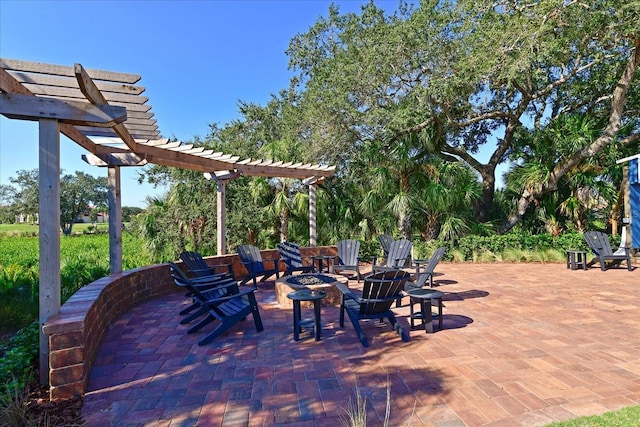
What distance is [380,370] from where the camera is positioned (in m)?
3.12

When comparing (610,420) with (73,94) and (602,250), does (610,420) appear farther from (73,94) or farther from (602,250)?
(602,250)

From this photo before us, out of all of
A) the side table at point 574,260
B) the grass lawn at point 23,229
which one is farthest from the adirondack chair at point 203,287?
the grass lawn at point 23,229

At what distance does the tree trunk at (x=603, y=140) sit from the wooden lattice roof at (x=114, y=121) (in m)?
9.06

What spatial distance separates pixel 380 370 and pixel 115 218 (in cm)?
449

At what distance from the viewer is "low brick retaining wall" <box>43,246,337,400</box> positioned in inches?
107

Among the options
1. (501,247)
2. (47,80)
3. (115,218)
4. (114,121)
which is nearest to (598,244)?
(501,247)

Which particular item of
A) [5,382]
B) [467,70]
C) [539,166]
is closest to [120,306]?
[5,382]

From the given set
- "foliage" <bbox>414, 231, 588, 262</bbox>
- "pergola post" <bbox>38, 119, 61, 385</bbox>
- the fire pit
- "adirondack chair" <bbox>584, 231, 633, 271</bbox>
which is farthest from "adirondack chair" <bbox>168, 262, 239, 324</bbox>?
"adirondack chair" <bbox>584, 231, 633, 271</bbox>

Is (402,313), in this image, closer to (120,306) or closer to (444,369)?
(444,369)

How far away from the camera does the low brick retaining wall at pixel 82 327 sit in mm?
2719

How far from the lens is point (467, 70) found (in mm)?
9984

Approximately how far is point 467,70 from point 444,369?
926cm

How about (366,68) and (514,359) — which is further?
(366,68)

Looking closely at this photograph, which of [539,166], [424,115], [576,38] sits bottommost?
[539,166]
